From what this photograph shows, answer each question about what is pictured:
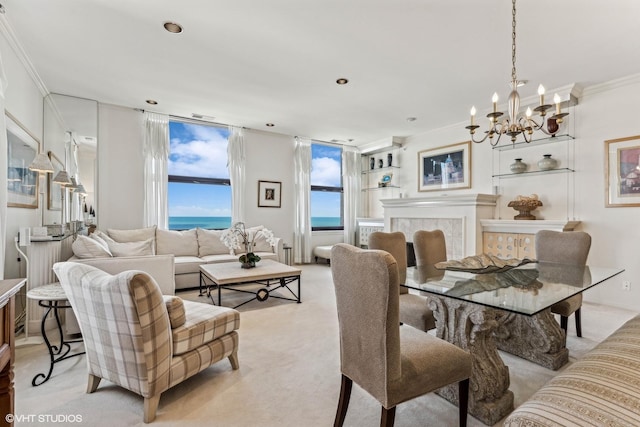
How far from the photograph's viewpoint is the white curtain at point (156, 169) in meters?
4.83

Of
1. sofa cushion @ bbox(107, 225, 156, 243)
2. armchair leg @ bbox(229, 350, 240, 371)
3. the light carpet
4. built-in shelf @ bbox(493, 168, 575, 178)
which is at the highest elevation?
built-in shelf @ bbox(493, 168, 575, 178)

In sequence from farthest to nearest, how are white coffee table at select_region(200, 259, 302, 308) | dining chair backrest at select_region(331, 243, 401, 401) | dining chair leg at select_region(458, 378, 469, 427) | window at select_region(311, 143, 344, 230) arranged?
window at select_region(311, 143, 344, 230) → white coffee table at select_region(200, 259, 302, 308) → dining chair leg at select_region(458, 378, 469, 427) → dining chair backrest at select_region(331, 243, 401, 401)

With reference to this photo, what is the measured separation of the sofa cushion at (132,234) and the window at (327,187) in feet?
10.9

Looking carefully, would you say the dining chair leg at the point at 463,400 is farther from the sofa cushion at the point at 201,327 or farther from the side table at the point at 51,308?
the side table at the point at 51,308

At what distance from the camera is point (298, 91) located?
394cm

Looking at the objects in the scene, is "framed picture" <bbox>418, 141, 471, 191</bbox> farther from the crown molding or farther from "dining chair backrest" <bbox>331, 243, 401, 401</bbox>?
the crown molding

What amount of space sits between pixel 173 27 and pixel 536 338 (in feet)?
12.5

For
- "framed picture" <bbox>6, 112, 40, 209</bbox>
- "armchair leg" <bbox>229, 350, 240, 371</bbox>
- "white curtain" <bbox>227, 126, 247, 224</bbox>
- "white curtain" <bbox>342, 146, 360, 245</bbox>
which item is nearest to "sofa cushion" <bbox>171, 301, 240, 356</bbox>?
"armchair leg" <bbox>229, 350, 240, 371</bbox>

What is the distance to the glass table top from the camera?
1525 mm

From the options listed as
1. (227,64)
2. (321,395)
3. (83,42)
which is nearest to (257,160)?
(227,64)

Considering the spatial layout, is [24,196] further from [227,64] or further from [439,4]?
[439,4]

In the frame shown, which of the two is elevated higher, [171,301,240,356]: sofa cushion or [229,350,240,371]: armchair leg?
[171,301,240,356]: sofa cushion

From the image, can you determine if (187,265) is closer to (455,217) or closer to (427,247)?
(427,247)

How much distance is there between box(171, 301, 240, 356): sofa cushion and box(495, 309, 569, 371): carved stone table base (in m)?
1.89
